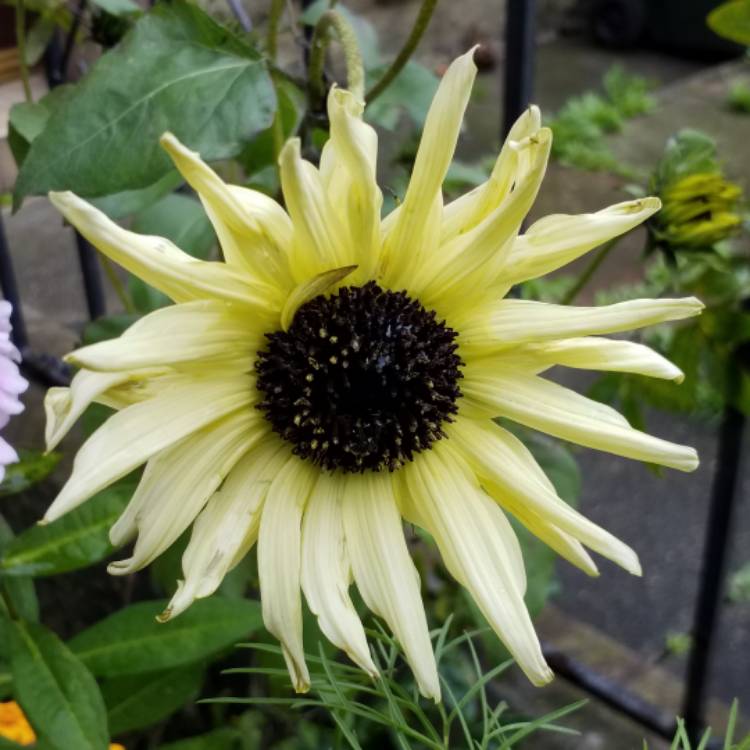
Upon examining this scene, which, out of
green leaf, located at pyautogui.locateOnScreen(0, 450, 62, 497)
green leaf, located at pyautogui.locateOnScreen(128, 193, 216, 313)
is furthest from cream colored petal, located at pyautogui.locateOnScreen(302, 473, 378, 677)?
green leaf, located at pyautogui.locateOnScreen(128, 193, 216, 313)

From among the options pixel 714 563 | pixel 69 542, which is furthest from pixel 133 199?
pixel 714 563

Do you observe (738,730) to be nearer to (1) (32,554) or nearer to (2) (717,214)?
(2) (717,214)

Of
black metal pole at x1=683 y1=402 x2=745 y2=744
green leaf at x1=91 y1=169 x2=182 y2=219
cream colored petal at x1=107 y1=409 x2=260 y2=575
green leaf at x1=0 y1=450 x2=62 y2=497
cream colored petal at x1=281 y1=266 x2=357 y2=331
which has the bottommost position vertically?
black metal pole at x1=683 y1=402 x2=745 y2=744

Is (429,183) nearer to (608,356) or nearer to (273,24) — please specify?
(608,356)

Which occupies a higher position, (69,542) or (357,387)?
(357,387)

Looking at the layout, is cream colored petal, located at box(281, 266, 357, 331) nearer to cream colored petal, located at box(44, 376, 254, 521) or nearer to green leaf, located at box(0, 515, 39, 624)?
cream colored petal, located at box(44, 376, 254, 521)

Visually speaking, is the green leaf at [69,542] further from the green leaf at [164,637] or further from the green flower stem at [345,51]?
the green flower stem at [345,51]
